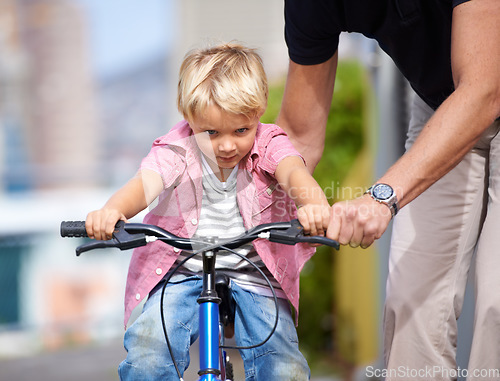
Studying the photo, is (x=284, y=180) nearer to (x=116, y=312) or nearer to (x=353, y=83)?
(x=353, y=83)

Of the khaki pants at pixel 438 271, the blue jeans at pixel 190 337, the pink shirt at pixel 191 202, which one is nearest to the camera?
the blue jeans at pixel 190 337

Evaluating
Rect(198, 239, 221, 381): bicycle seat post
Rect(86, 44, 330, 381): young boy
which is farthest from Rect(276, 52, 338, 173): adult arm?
Rect(198, 239, 221, 381): bicycle seat post

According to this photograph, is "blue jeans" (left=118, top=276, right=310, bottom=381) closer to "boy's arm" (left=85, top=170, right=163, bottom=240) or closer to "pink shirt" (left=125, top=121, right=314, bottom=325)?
"pink shirt" (left=125, top=121, right=314, bottom=325)

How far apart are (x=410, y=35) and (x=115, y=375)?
452 cm

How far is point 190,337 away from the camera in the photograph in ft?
8.02

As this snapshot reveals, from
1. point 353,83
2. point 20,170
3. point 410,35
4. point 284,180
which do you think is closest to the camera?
point 284,180

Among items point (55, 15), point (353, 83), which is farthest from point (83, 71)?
point (353, 83)

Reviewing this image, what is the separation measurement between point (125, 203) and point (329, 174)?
13.3 feet

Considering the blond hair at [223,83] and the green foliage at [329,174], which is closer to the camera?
the blond hair at [223,83]

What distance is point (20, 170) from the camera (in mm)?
12602

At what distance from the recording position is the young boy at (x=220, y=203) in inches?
93.2

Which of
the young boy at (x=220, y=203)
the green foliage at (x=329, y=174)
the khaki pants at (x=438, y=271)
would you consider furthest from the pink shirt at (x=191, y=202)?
the green foliage at (x=329, y=174)

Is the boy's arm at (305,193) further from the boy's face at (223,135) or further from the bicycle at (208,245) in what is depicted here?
the boy's face at (223,135)

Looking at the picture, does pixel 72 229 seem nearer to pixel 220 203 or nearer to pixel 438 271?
pixel 220 203
